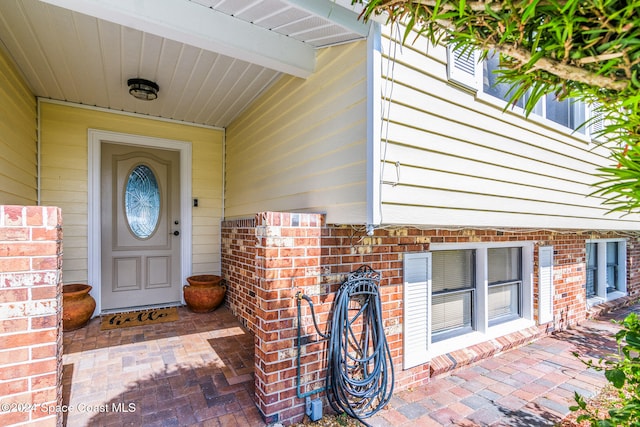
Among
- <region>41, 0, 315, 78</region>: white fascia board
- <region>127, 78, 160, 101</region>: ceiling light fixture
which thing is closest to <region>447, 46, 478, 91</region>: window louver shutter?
<region>41, 0, 315, 78</region>: white fascia board

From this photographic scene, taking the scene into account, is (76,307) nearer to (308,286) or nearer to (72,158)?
(72,158)

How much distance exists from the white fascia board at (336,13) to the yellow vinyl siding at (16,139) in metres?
2.69

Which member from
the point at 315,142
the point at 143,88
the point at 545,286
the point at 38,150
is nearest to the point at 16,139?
the point at 38,150

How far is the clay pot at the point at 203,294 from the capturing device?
162 inches

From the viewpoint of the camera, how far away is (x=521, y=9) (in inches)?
28.5

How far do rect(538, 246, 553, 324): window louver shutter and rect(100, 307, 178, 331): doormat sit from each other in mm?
4657

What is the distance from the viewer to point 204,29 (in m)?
2.17

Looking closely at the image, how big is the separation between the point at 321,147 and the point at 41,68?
2838 millimetres

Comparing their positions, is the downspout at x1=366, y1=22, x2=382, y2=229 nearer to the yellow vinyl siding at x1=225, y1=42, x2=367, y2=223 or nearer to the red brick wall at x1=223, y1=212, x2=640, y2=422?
the yellow vinyl siding at x1=225, y1=42, x2=367, y2=223

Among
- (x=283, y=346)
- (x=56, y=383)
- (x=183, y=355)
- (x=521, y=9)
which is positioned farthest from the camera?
(x=183, y=355)

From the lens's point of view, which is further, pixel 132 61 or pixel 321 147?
pixel 132 61

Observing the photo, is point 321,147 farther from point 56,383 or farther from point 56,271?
point 56,383

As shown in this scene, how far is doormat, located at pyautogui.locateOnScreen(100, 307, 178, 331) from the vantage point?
12.1ft

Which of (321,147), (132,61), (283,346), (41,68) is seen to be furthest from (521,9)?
(41,68)
